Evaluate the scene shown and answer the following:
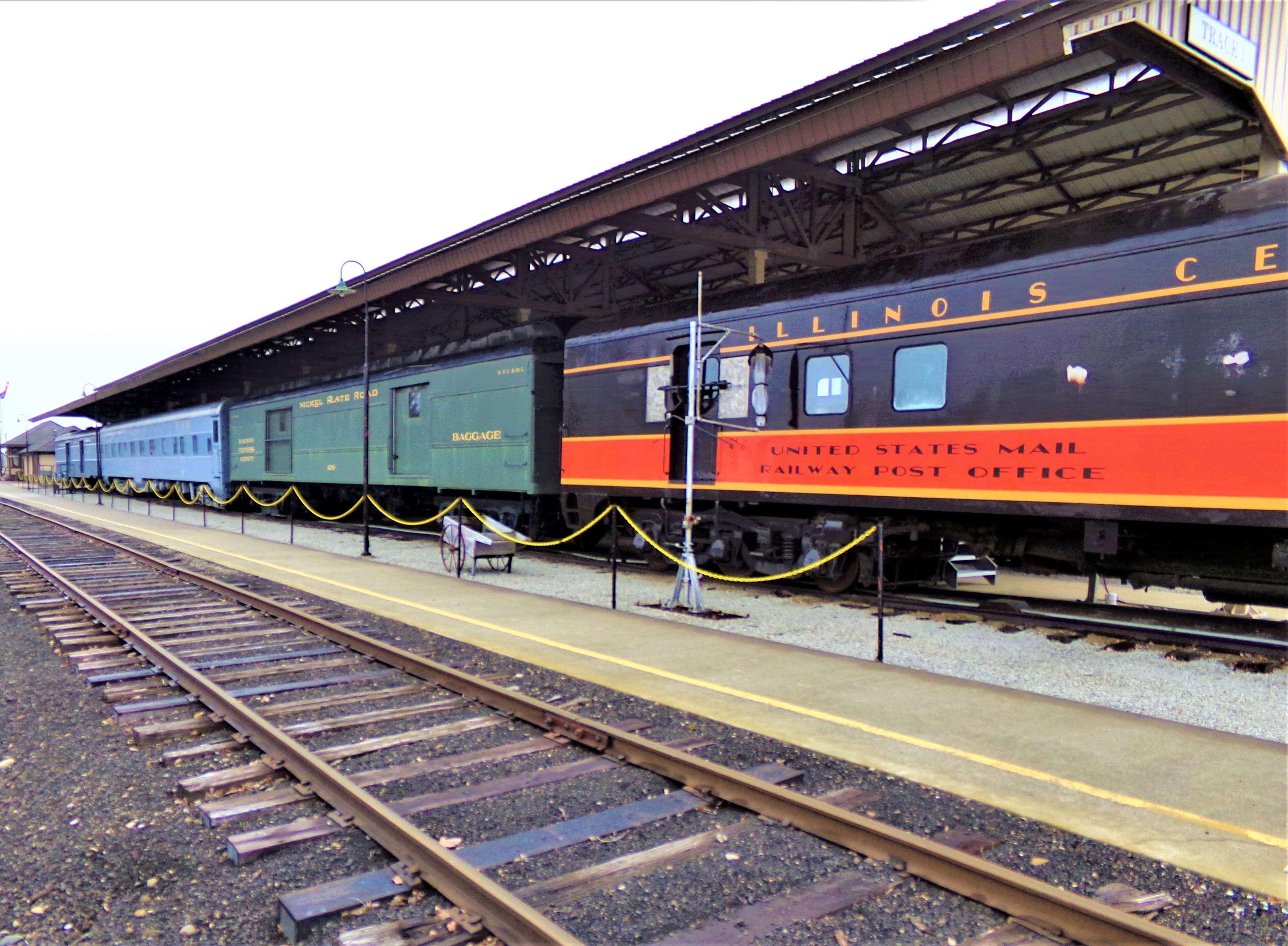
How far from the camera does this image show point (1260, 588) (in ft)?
23.1

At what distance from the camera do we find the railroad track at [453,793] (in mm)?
3061

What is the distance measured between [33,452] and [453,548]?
7652cm

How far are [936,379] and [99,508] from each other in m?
31.6

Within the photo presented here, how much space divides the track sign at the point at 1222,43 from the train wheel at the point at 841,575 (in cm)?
619

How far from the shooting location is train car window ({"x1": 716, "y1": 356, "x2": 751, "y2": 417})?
10.4m

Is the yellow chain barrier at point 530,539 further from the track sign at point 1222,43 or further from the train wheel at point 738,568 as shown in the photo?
the track sign at point 1222,43

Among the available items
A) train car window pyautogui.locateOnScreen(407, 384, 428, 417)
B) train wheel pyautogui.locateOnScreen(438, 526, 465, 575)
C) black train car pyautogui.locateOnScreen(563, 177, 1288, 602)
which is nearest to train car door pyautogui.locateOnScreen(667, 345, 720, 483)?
black train car pyautogui.locateOnScreen(563, 177, 1288, 602)

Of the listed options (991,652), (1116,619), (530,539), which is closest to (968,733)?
(991,652)

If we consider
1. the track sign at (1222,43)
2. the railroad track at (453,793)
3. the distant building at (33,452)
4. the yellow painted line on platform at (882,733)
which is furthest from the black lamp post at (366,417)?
the distant building at (33,452)

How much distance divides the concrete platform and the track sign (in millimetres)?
6718

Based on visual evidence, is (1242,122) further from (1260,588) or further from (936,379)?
(1260,588)

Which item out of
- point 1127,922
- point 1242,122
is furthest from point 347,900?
point 1242,122

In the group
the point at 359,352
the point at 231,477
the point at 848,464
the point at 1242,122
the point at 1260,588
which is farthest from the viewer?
the point at 359,352

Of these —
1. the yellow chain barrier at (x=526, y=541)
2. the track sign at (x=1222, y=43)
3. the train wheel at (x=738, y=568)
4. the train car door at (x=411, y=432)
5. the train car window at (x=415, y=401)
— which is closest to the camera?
the track sign at (x=1222, y=43)
